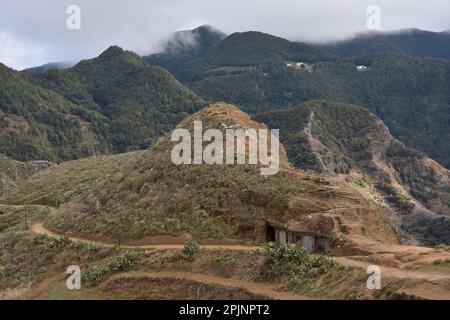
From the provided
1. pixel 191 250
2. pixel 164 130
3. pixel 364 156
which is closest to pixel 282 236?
pixel 191 250

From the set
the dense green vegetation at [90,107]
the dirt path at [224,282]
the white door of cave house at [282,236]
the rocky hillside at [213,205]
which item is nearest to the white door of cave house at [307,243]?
the rocky hillside at [213,205]

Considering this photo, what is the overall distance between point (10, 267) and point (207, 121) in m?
17.9

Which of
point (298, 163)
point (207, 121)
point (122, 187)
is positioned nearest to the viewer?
point (122, 187)

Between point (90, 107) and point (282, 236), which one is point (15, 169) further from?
point (282, 236)

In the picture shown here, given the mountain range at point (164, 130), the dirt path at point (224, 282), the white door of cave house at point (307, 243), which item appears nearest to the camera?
the dirt path at point (224, 282)

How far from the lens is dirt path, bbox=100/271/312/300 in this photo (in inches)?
952

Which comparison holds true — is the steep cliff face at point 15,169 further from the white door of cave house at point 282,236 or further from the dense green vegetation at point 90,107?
the white door of cave house at point 282,236

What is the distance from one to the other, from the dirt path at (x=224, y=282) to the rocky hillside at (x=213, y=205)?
14.8 feet

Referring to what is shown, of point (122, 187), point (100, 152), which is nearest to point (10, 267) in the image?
point (122, 187)

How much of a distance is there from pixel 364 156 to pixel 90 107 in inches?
2999

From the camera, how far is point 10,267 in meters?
35.3

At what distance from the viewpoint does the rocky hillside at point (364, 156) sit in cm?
11188

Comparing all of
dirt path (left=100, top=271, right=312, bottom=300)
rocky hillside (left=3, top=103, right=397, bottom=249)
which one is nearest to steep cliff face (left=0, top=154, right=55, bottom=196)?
rocky hillside (left=3, top=103, right=397, bottom=249)

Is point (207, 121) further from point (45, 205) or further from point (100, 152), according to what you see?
point (100, 152)
